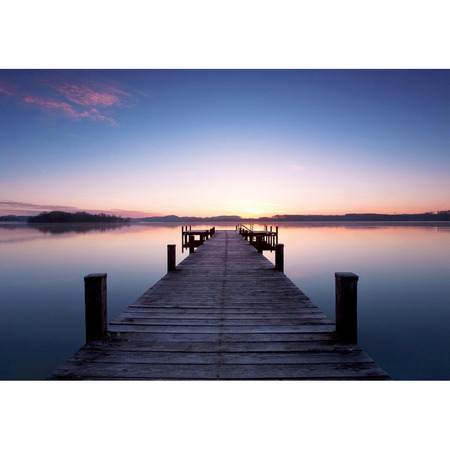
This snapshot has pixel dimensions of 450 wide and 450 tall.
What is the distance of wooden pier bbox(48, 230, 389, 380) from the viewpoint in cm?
301

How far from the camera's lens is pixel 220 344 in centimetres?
363

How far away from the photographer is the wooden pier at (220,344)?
301 cm

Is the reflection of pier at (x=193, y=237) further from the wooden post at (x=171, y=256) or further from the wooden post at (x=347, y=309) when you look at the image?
the wooden post at (x=347, y=309)

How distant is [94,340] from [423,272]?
20.5m

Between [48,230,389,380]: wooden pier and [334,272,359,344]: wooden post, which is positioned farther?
[334,272,359,344]: wooden post

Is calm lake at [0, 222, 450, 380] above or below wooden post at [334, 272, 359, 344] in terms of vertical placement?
below

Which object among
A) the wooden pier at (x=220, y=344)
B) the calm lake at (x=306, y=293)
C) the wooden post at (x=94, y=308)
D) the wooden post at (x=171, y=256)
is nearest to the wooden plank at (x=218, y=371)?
the wooden pier at (x=220, y=344)

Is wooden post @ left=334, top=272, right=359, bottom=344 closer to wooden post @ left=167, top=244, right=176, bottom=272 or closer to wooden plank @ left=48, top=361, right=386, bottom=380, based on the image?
wooden plank @ left=48, top=361, right=386, bottom=380

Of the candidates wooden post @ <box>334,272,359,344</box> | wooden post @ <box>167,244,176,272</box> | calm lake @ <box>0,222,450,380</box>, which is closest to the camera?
wooden post @ <box>334,272,359,344</box>

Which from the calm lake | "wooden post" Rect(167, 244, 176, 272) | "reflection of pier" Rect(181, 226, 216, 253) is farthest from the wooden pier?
"reflection of pier" Rect(181, 226, 216, 253)

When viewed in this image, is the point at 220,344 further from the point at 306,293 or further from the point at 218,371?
the point at 306,293

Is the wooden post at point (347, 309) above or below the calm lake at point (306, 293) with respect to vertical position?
above

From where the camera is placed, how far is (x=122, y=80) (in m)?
11.5

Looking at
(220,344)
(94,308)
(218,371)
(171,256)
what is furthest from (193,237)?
(218,371)
